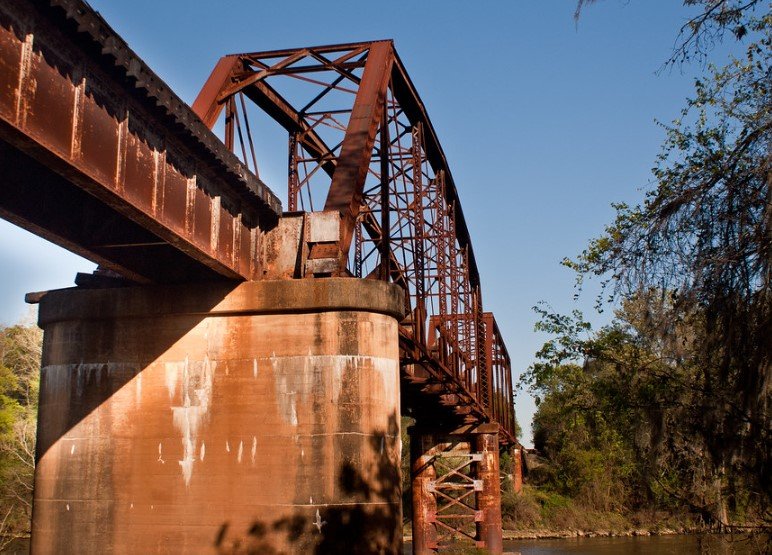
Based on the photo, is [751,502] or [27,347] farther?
[27,347]

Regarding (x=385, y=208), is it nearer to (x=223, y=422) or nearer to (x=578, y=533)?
(x=223, y=422)

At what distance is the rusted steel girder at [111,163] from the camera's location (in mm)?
9086

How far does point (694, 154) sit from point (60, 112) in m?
10.4

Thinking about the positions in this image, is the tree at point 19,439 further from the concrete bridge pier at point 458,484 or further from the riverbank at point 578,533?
the riverbank at point 578,533

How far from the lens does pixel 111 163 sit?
10656mm

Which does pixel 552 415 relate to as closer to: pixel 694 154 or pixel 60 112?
pixel 694 154

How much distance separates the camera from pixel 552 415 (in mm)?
71938

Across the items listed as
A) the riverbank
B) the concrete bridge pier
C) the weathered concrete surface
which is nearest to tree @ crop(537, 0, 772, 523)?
the weathered concrete surface

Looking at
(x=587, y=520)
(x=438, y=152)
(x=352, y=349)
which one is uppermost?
(x=438, y=152)

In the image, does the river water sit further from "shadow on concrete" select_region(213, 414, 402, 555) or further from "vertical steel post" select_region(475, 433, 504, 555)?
"shadow on concrete" select_region(213, 414, 402, 555)

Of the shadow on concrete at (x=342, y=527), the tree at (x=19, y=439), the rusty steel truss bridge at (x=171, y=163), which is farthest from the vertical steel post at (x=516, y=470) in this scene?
the shadow on concrete at (x=342, y=527)

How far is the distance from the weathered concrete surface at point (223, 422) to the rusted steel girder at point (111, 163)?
3.58ft

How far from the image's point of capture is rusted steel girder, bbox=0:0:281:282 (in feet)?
29.8

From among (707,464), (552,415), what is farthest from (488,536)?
(552,415)
